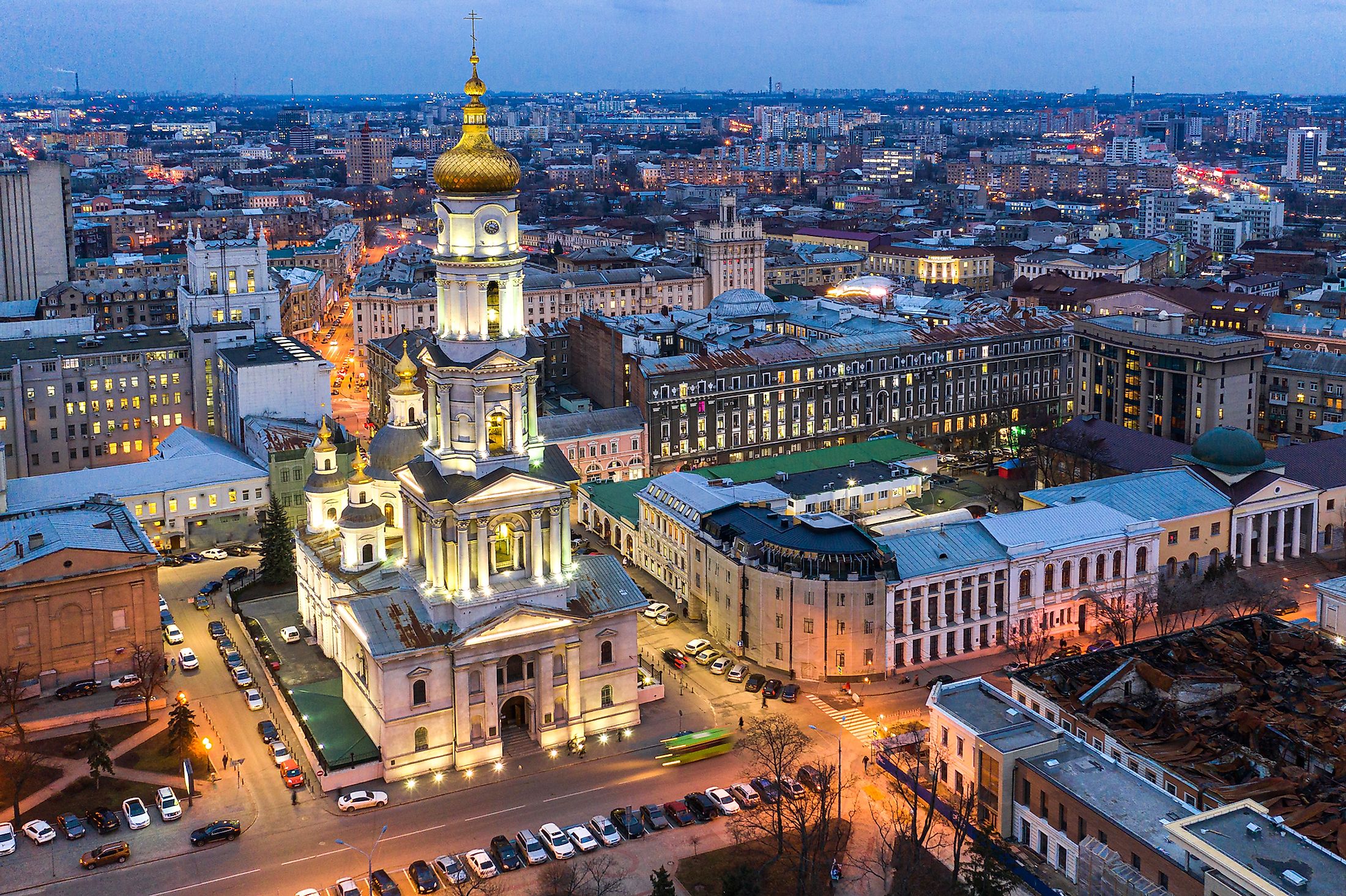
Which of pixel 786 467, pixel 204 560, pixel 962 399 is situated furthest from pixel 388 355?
pixel 962 399

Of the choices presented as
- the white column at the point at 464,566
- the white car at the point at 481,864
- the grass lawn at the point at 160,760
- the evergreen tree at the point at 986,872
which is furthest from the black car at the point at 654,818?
the grass lawn at the point at 160,760

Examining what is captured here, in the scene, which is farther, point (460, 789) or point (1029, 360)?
point (1029, 360)

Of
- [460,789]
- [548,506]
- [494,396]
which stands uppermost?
[494,396]

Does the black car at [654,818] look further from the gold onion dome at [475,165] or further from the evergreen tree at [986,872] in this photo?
the gold onion dome at [475,165]

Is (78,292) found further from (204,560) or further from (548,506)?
(548,506)

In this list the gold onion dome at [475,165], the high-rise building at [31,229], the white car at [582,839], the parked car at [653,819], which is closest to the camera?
the white car at [582,839]

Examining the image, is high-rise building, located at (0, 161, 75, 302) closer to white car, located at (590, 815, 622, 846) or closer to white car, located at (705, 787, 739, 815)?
white car, located at (590, 815, 622, 846)

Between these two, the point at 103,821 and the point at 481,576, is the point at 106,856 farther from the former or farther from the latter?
the point at 481,576
